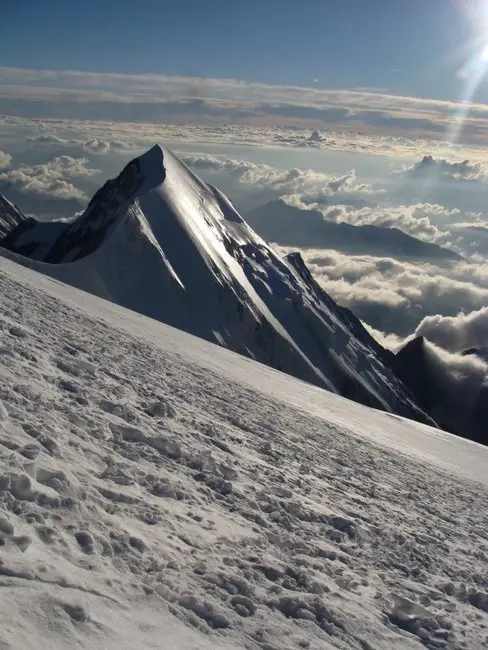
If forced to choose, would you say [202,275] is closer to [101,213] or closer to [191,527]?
[101,213]

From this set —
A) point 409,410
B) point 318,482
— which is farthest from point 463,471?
point 409,410

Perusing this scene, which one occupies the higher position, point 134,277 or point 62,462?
point 134,277

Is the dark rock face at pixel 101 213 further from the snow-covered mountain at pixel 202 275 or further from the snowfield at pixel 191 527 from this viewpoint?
the snowfield at pixel 191 527

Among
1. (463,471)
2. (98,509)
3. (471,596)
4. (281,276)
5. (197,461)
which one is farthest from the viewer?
(281,276)

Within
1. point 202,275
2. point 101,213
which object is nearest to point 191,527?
point 202,275

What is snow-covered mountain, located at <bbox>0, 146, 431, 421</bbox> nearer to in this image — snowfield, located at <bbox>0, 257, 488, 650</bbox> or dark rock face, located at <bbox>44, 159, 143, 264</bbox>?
dark rock face, located at <bbox>44, 159, 143, 264</bbox>

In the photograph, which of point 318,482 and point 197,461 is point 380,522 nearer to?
point 318,482

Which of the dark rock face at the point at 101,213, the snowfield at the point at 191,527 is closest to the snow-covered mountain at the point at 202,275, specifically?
the dark rock face at the point at 101,213
